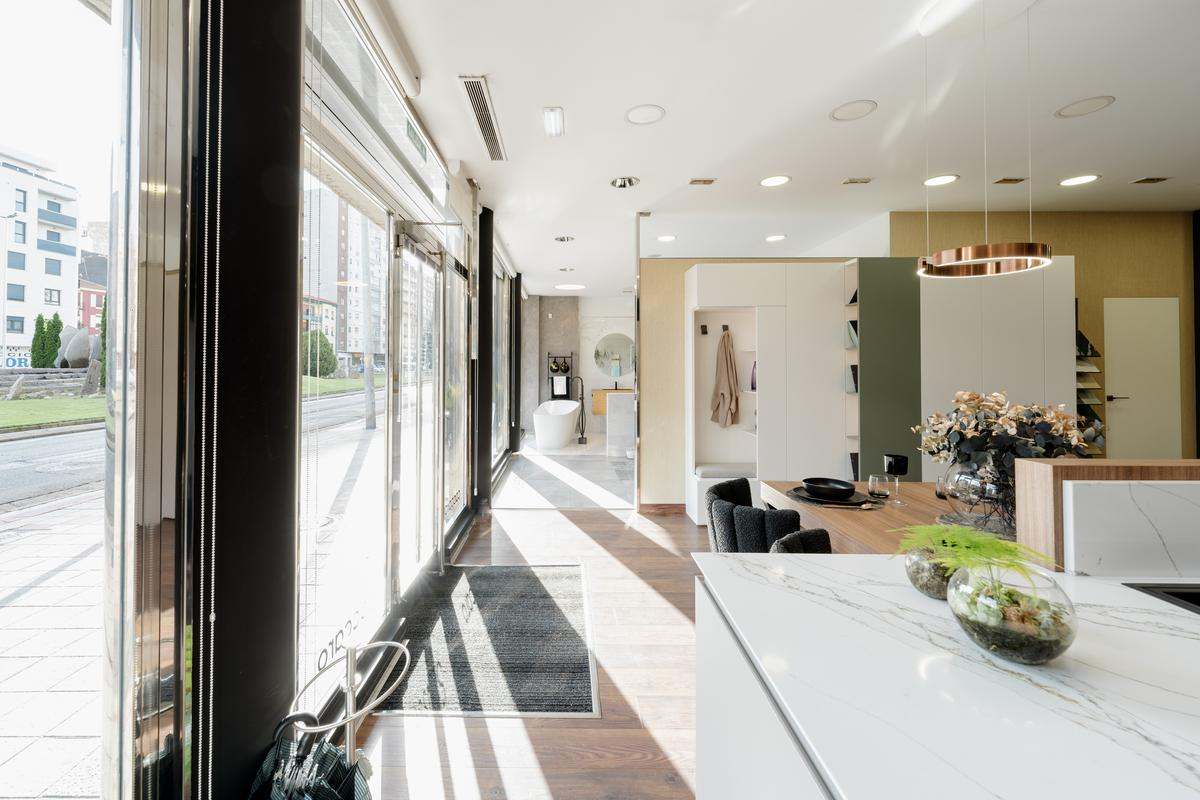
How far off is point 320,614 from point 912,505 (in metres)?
2.40

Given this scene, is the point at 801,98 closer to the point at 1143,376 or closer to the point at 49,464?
the point at 49,464

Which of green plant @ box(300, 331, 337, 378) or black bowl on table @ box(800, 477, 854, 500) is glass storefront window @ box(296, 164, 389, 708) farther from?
black bowl on table @ box(800, 477, 854, 500)

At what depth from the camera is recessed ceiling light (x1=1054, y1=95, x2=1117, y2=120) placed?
8.91ft

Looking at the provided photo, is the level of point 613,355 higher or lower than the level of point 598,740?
higher

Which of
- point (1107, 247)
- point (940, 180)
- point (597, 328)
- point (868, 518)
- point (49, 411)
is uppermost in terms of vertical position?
point (940, 180)

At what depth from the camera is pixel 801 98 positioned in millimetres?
2691

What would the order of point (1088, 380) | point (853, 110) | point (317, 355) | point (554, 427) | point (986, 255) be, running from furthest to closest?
point (554, 427), point (1088, 380), point (853, 110), point (986, 255), point (317, 355)

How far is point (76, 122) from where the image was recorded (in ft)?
2.63

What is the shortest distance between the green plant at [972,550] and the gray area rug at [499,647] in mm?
1500

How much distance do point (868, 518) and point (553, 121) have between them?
2583mm

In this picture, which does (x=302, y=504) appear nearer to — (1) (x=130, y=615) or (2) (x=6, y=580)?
(1) (x=130, y=615)

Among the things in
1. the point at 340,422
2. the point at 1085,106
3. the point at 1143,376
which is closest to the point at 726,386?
the point at 1085,106

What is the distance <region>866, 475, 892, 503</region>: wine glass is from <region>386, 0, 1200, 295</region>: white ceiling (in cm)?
194

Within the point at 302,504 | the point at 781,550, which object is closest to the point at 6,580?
the point at 302,504
